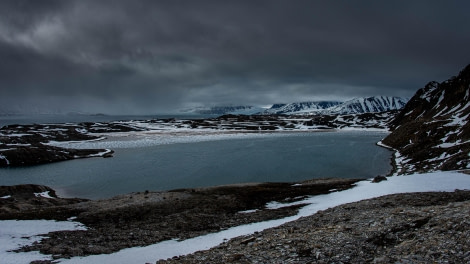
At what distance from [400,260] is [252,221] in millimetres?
14040

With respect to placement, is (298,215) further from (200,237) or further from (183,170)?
(183,170)

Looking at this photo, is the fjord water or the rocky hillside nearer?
the rocky hillside

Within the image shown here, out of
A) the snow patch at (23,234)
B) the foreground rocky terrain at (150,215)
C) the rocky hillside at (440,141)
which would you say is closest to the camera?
the snow patch at (23,234)

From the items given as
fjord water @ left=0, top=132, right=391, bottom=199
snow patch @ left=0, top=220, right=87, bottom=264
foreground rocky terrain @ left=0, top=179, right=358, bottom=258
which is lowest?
fjord water @ left=0, top=132, right=391, bottom=199

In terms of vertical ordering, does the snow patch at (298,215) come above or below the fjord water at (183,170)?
above

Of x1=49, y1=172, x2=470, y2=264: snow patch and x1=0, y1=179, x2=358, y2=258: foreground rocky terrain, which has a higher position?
x1=49, y1=172, x2=470, y2=264: snow patch

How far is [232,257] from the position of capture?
1327 centimetres

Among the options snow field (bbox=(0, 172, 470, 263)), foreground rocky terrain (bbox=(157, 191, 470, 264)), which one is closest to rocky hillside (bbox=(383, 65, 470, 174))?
snow field (bbox=(0, 172, 470, 263))

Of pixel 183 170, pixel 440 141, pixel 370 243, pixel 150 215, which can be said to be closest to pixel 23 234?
pixel 150 215

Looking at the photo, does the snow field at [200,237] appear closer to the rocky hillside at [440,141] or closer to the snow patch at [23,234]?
the snow patch at [23,234]

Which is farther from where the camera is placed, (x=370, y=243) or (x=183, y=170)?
(x=183, y=170)

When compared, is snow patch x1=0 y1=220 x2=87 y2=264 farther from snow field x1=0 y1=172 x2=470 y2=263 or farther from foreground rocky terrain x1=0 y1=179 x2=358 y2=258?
foreground rocky terrain x1=0 y1=179 x2=358 y2=258

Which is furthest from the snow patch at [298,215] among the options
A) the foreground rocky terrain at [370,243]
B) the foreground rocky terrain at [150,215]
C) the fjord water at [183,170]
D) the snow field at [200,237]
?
the fjord water at [183,170]

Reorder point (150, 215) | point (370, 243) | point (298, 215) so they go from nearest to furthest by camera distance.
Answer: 1. point (370, 243)
2. point (298, 215)
3. point (150, 215)
